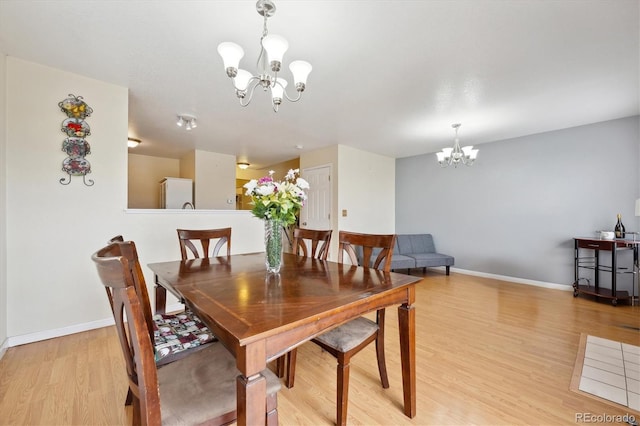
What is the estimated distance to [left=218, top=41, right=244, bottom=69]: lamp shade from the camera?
1479 millimetres

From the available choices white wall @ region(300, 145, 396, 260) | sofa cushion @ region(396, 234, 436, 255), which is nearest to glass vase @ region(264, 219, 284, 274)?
white wall @ region(300, 145, 396, 260)

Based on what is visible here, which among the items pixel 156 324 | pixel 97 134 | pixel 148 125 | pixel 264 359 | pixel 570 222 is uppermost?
pixel 148 125

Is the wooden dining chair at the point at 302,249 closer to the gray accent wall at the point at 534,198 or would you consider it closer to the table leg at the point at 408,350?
the table leg at the point at 408,350

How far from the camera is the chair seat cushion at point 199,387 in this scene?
0.86 metres

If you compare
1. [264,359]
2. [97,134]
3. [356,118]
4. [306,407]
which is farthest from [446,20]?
[97,134]

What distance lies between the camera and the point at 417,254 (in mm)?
5062

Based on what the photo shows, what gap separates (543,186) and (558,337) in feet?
8.69

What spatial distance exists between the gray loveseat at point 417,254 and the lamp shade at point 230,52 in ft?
12.5

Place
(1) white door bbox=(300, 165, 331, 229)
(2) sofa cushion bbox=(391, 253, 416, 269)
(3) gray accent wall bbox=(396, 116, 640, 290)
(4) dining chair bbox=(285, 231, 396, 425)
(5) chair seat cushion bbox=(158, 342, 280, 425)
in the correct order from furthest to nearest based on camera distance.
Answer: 1. (1) white door bbox=(300, 165, 331, 229)
2. (2) sofa cushion bbox=(391, 253, 416, 269)
3. (3) gray accent wall bbox=(396, 116, 640, 290)
4. (4) dining chair bbox=(285, 231, 396, 425)
5. (5) chair seat cushion bbox=(158, 342, 280, 425)

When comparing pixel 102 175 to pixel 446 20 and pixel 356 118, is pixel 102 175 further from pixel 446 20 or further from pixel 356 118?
pixel 446 20

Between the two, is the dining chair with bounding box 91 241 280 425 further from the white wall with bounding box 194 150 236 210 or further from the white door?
the white wall with bounding box 194 150 236 210

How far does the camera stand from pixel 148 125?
12.4 feet

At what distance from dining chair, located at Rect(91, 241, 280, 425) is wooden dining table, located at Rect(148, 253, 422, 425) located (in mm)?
132

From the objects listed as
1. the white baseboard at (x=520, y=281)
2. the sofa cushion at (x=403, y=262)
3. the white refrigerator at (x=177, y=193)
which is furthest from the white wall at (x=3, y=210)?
the white baseboard at (x=520, y=281)
